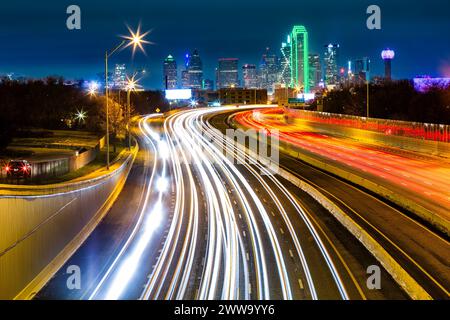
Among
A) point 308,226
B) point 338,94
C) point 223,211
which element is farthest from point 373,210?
point 338,94

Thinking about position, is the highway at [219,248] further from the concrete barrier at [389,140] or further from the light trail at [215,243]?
the concrete barrier at [389,140]

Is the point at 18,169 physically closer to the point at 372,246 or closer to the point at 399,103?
the point at 372,246

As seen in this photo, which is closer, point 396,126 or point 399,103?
point 396,126

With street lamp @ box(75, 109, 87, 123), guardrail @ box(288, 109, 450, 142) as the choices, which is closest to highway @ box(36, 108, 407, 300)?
guardrail @ box(288, 109, 450, 142)

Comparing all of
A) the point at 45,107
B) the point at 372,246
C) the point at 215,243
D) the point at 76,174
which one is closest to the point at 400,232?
the point at 372,246

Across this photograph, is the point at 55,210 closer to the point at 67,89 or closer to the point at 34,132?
the point at 34,132

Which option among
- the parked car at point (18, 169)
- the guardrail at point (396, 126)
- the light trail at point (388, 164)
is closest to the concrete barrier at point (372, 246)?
the light trail at point (388, 164)
